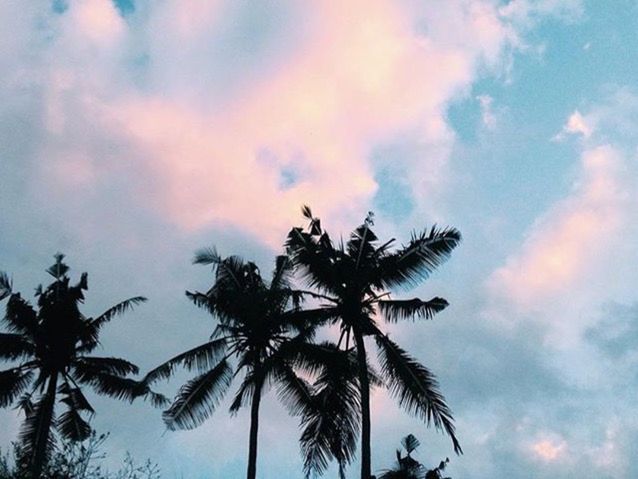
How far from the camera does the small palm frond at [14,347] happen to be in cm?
3241

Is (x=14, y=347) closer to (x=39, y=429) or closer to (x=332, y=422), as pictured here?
(x=39, y=429)

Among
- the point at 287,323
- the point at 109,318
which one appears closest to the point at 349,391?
the point at 287,323

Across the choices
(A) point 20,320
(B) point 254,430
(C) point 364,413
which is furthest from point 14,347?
(C) point 364,413

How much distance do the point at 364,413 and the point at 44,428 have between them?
12689mm

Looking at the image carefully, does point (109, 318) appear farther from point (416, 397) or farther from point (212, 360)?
point (416, 397)

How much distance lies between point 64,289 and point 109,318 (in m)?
2.17

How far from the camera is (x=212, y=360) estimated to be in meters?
31.5

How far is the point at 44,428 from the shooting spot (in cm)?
3095

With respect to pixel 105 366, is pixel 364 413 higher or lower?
lower

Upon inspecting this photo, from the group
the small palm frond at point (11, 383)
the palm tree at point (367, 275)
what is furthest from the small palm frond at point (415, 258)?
the small palm frond at point (11, 383)

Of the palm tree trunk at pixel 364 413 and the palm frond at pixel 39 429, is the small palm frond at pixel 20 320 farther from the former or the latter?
the palm tree trunk at pixel 364 413

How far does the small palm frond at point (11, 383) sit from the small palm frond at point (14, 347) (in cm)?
59

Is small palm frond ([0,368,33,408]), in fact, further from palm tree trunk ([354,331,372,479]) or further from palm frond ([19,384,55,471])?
palm tree trunk ([354,331,372,479])

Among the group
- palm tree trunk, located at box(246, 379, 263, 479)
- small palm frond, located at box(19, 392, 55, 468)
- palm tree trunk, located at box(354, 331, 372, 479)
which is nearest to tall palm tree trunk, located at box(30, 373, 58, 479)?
small palm frond, located at box(19, 392, 55, 468)
